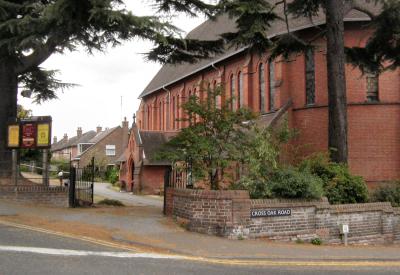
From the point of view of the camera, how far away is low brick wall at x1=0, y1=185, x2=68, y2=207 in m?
18.6

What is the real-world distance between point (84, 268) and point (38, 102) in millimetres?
18976

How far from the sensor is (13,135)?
1966 cm

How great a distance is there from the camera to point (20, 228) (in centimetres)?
1254

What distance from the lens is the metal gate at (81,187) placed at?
1912cm

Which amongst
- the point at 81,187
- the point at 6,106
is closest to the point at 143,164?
the point at 81,187

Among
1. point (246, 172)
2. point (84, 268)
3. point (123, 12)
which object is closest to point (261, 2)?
point (123, 12)

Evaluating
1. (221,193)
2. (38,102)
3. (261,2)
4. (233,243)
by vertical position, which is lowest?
(233,243)

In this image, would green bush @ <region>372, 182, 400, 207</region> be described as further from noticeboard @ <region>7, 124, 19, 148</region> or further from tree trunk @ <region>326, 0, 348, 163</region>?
noticeboard @ <region>7, 124, 19, 148</region>

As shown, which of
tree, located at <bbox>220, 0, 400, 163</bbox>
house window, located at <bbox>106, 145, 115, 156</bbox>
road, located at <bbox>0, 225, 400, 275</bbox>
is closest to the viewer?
road, located at <bbox>0, 225, 400, 275</bbox>

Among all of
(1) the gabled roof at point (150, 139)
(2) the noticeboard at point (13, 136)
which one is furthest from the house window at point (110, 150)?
(2) the noticeboard at point (13, 136)

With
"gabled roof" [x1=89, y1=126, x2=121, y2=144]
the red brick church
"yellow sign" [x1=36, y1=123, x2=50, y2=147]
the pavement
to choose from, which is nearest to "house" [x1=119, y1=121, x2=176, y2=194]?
the red brick church

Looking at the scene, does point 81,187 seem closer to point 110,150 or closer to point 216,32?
point 216,32

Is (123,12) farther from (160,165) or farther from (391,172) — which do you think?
(160,165)

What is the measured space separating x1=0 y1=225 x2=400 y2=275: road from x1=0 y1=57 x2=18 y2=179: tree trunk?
32.8 feet
